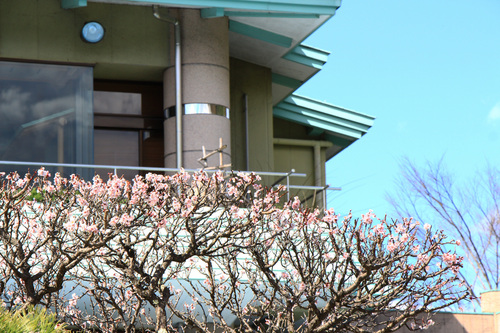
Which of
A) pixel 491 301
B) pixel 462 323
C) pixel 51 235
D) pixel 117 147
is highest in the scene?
pixel 117 147

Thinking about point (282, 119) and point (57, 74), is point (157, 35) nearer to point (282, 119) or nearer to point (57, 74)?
point (57, 74)

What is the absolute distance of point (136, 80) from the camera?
1606 cm

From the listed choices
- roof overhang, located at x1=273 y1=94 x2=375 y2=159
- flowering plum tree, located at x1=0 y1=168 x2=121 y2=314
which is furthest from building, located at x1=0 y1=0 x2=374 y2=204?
flowering plum tree, located at x1=0 y1=168 x2=121 y2=314

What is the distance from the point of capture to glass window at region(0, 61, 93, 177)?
14.1 m

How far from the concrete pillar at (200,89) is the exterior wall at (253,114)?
79.9 inches

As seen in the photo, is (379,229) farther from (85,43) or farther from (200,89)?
(85,43)

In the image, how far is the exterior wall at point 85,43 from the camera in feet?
47.7

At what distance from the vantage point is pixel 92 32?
14922 millimetres

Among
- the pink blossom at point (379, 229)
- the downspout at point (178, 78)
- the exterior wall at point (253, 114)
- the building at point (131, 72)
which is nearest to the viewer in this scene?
the pink blossom at point (379, 229)

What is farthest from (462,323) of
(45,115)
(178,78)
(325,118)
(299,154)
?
(45,115)

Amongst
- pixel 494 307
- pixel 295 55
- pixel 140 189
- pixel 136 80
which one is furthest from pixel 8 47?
pixel 494 307

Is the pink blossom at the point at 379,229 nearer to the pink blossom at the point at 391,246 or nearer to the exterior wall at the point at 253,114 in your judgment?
the pink blossom at the point at 391,246

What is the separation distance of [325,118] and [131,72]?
5.80 metres


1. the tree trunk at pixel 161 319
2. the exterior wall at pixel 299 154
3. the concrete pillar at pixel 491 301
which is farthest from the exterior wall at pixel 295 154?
the tree trunk at pixel 161 319
